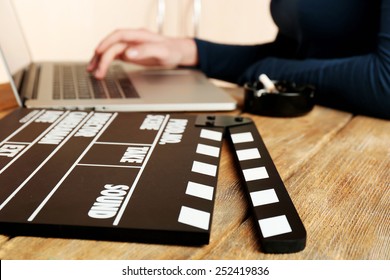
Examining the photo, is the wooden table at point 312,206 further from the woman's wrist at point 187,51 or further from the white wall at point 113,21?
the white wall at point 113,21

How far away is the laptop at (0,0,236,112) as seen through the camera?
26.8 inches

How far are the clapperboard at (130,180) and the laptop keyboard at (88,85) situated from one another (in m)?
0.16

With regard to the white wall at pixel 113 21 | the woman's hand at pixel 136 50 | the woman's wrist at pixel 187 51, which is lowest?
the white wall at pixel 113 21

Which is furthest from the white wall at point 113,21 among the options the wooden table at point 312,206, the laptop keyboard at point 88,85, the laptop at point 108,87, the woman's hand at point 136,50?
the wooden table at point 312,206

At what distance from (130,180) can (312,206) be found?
0.18 metres

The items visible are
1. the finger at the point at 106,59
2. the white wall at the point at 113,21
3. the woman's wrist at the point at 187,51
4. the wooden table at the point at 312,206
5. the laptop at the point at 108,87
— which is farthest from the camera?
the white wall at the point at 113,21

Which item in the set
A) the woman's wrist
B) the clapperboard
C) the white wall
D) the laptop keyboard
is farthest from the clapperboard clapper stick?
the white wall

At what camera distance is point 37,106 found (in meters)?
0.67

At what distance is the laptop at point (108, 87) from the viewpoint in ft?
2.24

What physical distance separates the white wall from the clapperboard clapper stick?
1588 millimetres

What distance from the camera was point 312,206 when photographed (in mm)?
396

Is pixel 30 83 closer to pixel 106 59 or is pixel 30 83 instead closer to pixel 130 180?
pixel 106 59
